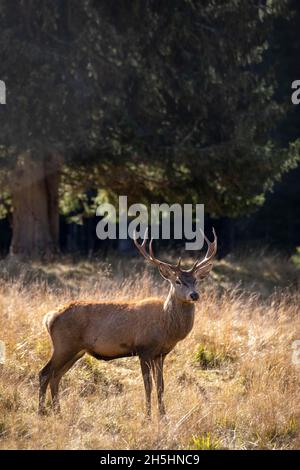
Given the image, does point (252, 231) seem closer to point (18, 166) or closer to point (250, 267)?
point (250, 267)

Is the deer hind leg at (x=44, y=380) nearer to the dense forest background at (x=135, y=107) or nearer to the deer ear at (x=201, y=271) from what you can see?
the deer ear at (x=201, y=271)

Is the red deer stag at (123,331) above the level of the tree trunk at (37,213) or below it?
below

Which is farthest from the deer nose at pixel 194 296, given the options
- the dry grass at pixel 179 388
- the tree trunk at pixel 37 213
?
the tree trunk at pixel 37 213

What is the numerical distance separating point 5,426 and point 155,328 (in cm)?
164

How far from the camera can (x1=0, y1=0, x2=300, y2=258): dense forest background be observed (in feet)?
53.0

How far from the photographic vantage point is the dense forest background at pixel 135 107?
16156 millimetres

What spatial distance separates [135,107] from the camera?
17.3m

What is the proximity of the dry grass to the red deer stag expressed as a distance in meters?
0.33

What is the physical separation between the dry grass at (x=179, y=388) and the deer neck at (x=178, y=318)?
643mm

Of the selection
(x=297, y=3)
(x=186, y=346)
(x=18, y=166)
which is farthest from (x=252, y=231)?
(x=186, y=346)

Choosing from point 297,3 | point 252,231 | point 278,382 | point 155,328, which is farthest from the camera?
point 252,231

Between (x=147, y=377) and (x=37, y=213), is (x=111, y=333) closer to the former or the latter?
(x=147, y=377)

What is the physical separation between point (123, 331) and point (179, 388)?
3.02ft

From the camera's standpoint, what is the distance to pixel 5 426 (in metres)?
7.04
